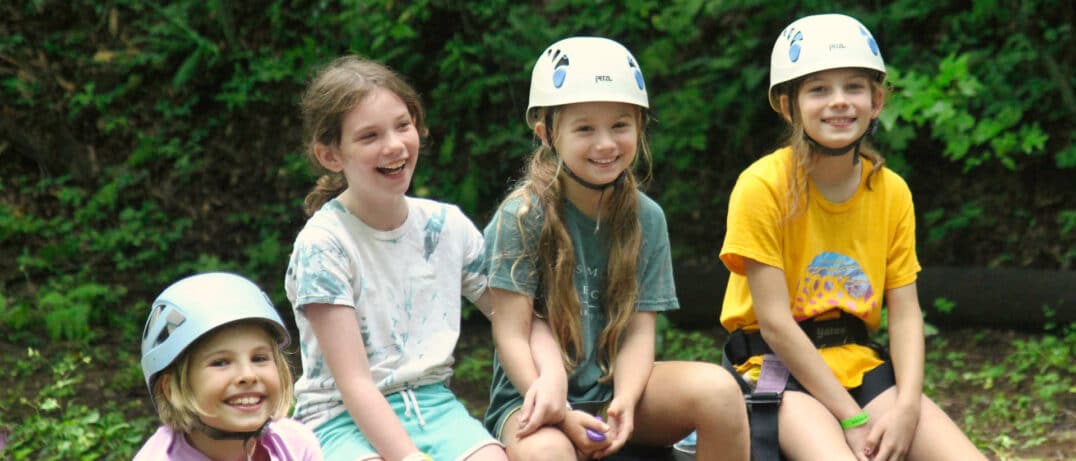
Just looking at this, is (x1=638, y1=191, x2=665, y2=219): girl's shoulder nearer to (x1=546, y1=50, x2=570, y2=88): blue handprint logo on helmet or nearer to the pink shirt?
(x1=546, y1=50, x2=570, y2=88): blue handprint logo on helmet

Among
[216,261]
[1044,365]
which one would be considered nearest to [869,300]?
[1044,365]

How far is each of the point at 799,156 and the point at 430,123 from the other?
4484mm

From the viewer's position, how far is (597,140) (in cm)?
325

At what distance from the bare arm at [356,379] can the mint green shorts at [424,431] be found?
6cm

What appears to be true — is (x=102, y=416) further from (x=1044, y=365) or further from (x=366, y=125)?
(x=1044, y=365)

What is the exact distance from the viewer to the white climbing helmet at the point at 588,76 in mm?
3205

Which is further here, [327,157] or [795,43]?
[795,43]

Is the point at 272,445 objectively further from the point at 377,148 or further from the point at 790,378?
the point at 790,378

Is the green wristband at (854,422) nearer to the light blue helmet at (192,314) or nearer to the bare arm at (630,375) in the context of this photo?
the bare arm at (630,375)

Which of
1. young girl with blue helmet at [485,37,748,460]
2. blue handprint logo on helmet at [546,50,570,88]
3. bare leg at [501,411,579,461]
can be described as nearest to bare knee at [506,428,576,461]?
bare leg at [501,411,579,461]

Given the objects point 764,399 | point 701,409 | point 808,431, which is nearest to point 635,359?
point 701,409

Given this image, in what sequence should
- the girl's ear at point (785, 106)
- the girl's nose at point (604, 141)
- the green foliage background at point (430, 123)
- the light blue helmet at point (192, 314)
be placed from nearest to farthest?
the light blue helmet at point (192, 314), the girl's nose at point (604, 141), the girl's ear at point (785, 106), the green foliage background at point (430, 123)

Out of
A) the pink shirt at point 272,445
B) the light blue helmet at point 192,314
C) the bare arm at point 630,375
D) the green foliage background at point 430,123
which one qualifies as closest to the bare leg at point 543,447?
the bare arm at point 630,375

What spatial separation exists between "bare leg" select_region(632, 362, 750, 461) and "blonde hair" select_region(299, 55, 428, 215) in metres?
1.08
